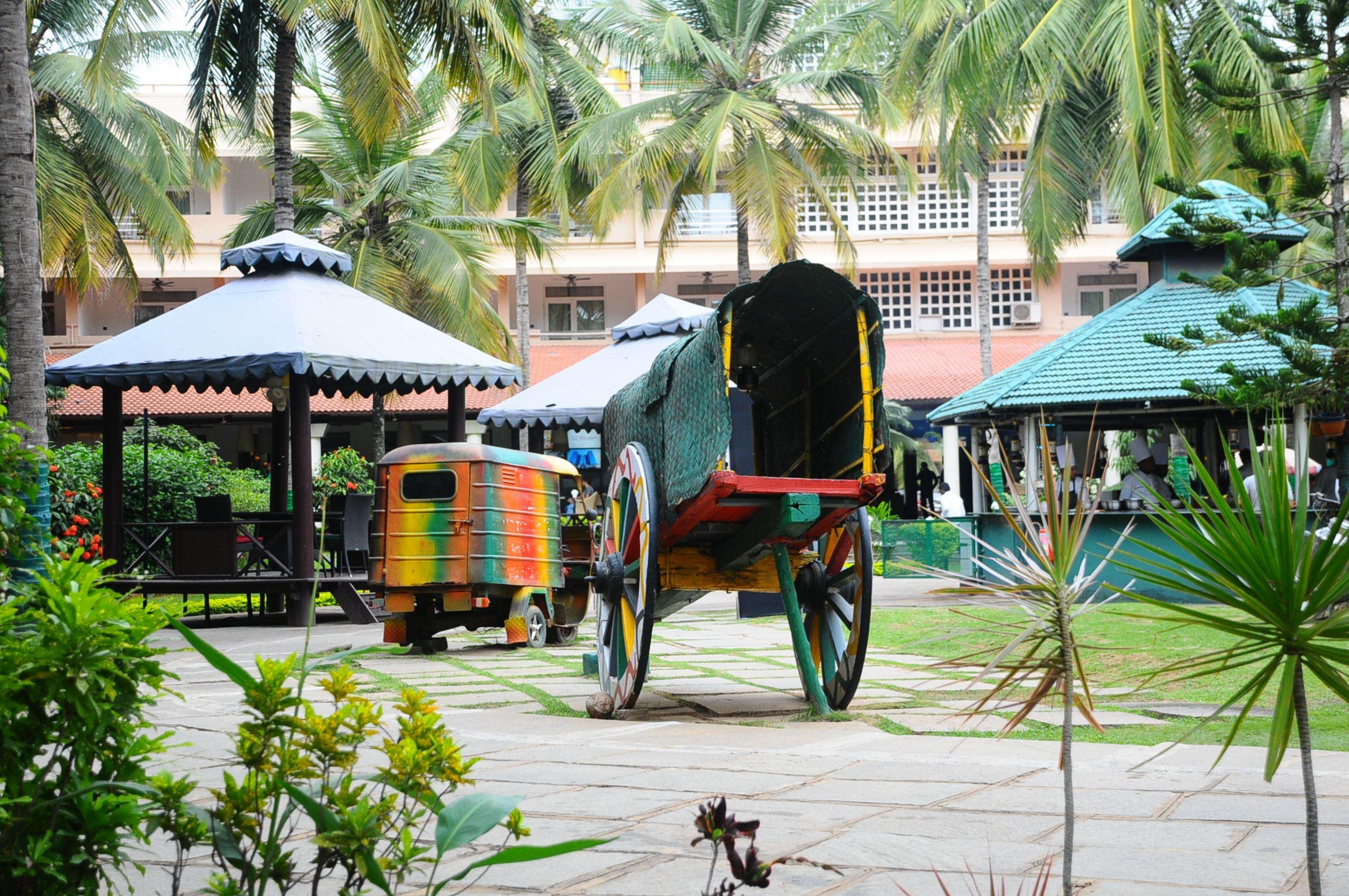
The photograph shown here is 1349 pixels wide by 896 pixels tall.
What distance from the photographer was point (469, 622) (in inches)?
447

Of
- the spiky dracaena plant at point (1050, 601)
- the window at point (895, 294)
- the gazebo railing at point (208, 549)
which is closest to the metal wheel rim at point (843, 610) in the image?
the spiky dracaena plant at point (1050, 601)

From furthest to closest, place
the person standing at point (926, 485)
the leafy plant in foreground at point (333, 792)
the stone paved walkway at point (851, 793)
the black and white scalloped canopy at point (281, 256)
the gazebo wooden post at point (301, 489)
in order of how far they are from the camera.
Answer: the person standing at point (926, 485) → the black and white scalloped canopy at point (281, 256) → the gazebo wooden post at point (301, 489) → the stone paved walkway at point (851, 793) → the leafy plant in foreground at point (333, 792)

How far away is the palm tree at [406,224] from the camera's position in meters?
24.2

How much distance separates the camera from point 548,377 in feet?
89.7

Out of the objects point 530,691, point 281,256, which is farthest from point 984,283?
point 530,691

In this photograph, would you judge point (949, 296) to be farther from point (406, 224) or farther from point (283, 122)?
point (283, 122)

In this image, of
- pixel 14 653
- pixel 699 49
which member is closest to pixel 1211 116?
pixel 699 49

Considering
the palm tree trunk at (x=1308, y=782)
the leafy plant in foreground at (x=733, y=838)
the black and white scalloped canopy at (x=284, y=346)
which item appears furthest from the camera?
the black and white scalloped canopy at (x=284, y=346)

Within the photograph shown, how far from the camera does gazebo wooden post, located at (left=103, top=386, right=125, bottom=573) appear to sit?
1382cm

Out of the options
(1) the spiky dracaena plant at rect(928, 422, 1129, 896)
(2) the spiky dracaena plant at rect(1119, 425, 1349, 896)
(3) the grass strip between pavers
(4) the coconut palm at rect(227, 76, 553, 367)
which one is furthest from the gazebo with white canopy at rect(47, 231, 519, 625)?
(2) the spiky dracaena plant at rect(1119, 425, 1349, 896)

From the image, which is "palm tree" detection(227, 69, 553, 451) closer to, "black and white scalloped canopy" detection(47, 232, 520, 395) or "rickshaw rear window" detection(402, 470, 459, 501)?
"black and white scalloped canopy" detection(47, 232, 520, 395)

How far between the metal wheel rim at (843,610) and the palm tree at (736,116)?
16.2 meters

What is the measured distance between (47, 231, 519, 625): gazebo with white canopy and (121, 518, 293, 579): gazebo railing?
6 centimetres

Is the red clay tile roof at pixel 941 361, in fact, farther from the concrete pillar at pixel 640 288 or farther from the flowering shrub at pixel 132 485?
the flowering shrub at pixel 132 485
